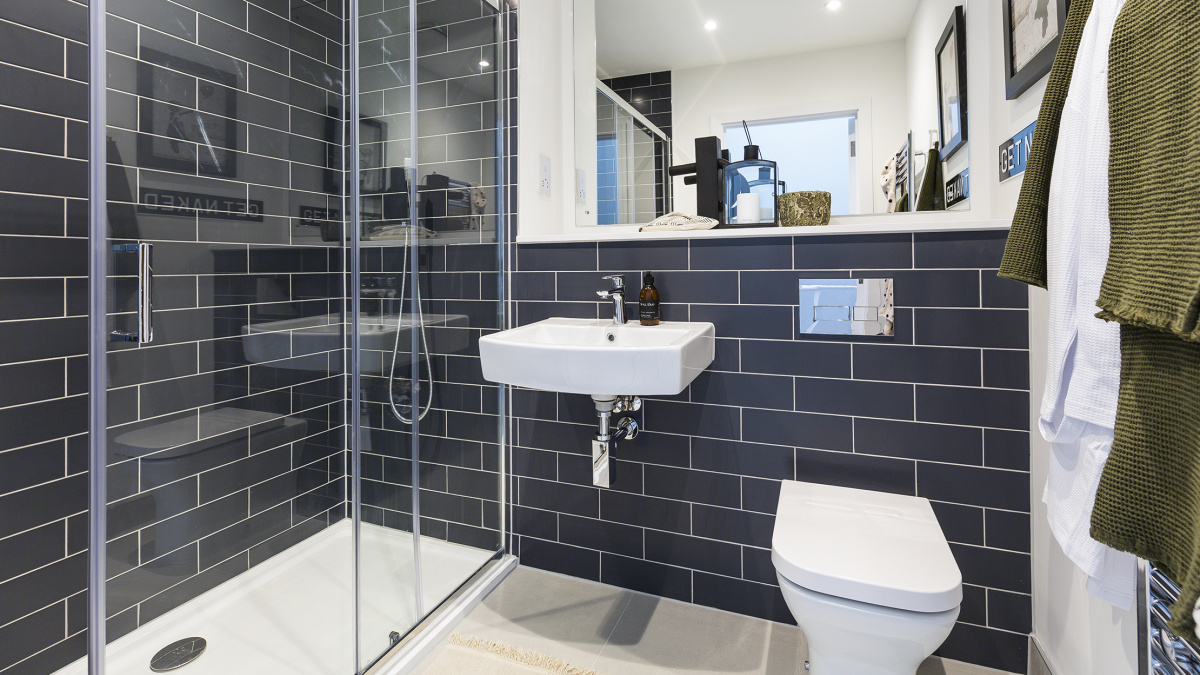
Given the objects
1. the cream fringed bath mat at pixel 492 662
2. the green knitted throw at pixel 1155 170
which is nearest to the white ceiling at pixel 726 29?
the green knitted throw at pixel 1155 170

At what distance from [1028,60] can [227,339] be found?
6.58 feet

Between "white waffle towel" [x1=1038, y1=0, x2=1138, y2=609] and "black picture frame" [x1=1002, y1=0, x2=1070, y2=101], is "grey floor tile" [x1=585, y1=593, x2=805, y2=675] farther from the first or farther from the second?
"black picture frame" [x1=1002, y1=0, x2=1070, y2=101]

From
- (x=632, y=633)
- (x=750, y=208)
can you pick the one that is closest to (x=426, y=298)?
(x=750, y=208)

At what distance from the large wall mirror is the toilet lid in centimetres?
91

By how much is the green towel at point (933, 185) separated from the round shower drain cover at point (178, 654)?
89.4 inches

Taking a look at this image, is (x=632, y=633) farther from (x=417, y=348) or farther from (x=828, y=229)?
(x=828, y=229)

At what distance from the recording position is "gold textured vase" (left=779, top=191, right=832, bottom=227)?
1810mm

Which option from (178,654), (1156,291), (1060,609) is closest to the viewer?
(1156,291)

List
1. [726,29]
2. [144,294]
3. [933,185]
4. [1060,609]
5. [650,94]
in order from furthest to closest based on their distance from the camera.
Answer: [650,94] < [726,29] < [933,185] < [1060,609] < [144,294]

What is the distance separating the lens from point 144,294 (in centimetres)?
104

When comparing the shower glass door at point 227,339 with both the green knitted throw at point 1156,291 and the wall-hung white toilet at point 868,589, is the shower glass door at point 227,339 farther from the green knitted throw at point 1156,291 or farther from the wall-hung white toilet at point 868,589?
the green knitted throw at point 1156,291

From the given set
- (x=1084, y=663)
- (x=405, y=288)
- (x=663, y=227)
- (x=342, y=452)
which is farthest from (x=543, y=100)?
(x=1084, y=663)

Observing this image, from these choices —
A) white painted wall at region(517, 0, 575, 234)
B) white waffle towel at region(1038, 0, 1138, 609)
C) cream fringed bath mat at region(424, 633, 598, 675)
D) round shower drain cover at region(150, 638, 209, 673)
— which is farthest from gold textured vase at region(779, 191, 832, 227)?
round shower drain cover at region(150, 638, 209, 673)

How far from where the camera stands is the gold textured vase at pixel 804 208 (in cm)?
181
